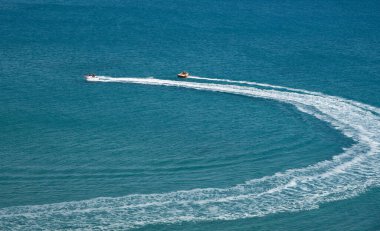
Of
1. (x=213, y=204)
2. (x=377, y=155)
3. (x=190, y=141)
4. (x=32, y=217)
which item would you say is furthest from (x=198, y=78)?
(x=32, y=217)

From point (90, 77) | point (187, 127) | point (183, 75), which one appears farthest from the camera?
point (183, 75)

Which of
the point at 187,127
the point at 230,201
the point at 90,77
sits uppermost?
the point at 90,77

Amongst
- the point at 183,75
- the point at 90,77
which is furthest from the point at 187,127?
the point at 90,77

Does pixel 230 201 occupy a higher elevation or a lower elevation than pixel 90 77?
lower

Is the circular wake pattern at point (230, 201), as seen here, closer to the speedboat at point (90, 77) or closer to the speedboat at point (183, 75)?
the speedboat at point (183, 75)

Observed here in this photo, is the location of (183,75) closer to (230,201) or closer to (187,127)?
(187,127)

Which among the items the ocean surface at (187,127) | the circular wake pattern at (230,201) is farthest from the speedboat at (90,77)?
the circular wake pattern at (230,201)
